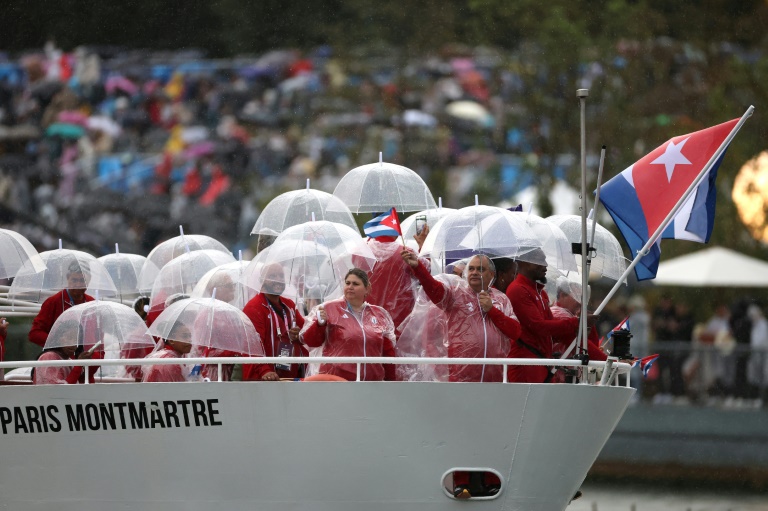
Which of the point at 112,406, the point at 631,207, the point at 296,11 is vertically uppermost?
the point at 296,11

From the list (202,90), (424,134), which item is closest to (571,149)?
(424,134)

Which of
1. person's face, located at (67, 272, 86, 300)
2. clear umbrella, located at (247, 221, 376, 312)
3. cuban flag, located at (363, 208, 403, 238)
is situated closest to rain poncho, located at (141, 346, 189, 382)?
clear umbrella, located at (247, 221, 376, 312)

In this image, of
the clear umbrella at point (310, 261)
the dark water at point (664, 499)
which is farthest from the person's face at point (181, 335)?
the dark water at point (664, 499)

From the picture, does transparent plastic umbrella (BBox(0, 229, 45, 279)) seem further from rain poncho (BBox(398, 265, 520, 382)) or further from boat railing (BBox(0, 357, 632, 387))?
rain poncho (BBox(398, 265, 520, 382))

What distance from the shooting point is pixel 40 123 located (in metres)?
29.8

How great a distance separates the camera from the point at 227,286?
12008 mm

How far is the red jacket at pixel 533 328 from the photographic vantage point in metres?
10.4

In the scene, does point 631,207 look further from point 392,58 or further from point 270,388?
point 392,58

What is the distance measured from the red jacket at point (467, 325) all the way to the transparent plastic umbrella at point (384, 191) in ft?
7.34

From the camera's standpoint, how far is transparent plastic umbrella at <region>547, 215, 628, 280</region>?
12.4 metres

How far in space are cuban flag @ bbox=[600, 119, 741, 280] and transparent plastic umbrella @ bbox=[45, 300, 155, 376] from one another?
12.4 feet

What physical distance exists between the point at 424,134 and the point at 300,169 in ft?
8.57

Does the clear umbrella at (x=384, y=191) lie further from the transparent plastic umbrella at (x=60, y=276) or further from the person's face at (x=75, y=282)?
the person's face at (x=75, y=282)

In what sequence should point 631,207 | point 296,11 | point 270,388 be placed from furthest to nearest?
point 296,11 → point 631,207 → point 270,388
